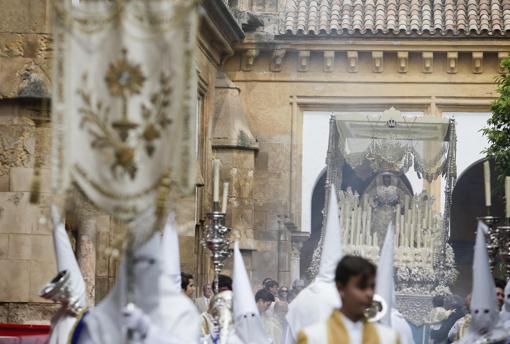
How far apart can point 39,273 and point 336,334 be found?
9.26 m

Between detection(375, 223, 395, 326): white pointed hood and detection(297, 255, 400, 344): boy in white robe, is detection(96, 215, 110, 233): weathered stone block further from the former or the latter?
detection(297, 255, 400, 344): boy in white robe

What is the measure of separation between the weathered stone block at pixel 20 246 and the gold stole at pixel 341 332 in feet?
30.1

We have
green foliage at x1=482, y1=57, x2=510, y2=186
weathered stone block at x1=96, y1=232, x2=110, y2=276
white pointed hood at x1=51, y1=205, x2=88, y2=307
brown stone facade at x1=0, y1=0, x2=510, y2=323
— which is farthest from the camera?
brown stone facade at x1=0, y1=0, x2=510, y2=323

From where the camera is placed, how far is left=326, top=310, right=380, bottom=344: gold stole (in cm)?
777

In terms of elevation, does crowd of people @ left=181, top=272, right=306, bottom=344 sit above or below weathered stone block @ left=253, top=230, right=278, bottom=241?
below

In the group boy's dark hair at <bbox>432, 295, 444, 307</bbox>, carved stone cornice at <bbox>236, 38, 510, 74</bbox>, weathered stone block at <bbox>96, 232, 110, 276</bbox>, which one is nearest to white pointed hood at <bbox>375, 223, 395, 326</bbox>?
boy's dark hair at <bbox>432, 295, 444, 307</bbox>

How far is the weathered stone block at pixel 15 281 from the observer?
1666 cm

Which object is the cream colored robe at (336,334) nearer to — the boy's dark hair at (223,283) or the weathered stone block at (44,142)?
the boy's dark hair at (223,283)

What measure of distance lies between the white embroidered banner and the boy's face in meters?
0.91

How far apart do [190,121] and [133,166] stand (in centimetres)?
35

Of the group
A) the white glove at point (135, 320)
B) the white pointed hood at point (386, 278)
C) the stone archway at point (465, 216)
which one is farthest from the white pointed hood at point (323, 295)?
the stone archway at point (465, 216)

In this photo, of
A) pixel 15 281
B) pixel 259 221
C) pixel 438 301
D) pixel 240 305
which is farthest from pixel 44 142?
pixel 259 221

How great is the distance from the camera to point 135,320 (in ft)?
24.9

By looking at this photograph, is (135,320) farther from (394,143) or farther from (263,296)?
(394,143)
